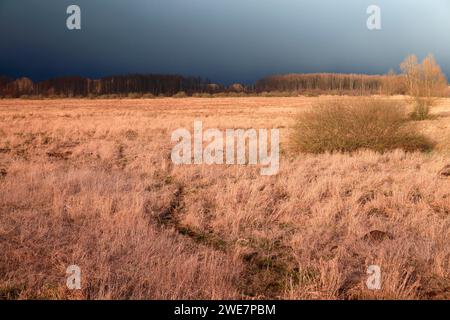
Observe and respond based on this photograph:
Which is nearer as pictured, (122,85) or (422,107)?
(422,107)

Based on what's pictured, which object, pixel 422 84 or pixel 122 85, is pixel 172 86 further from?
pixel 422 84

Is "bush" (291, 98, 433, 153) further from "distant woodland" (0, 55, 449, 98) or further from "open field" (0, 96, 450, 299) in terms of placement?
"distant woodland" (0, 55, 449, 98)

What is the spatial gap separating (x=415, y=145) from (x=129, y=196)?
12.0 meters

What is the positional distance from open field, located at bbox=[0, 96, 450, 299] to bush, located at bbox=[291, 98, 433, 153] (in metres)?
3.10

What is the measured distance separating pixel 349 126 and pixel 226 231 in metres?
9.58

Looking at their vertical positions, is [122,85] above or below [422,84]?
above

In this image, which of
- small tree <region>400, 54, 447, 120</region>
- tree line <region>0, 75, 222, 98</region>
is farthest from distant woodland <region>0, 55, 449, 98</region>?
small tree <region>400, 54, 447, 120</region>

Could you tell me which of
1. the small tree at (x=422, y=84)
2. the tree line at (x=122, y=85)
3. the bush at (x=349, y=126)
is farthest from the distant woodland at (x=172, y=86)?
the bush at (x=349, y=126)

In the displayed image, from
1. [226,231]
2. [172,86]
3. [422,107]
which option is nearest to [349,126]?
[226,231]

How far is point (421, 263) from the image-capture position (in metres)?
4.88

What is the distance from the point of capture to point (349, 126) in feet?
47.5

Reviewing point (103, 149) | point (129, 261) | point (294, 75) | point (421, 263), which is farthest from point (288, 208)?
point (294, 75)
